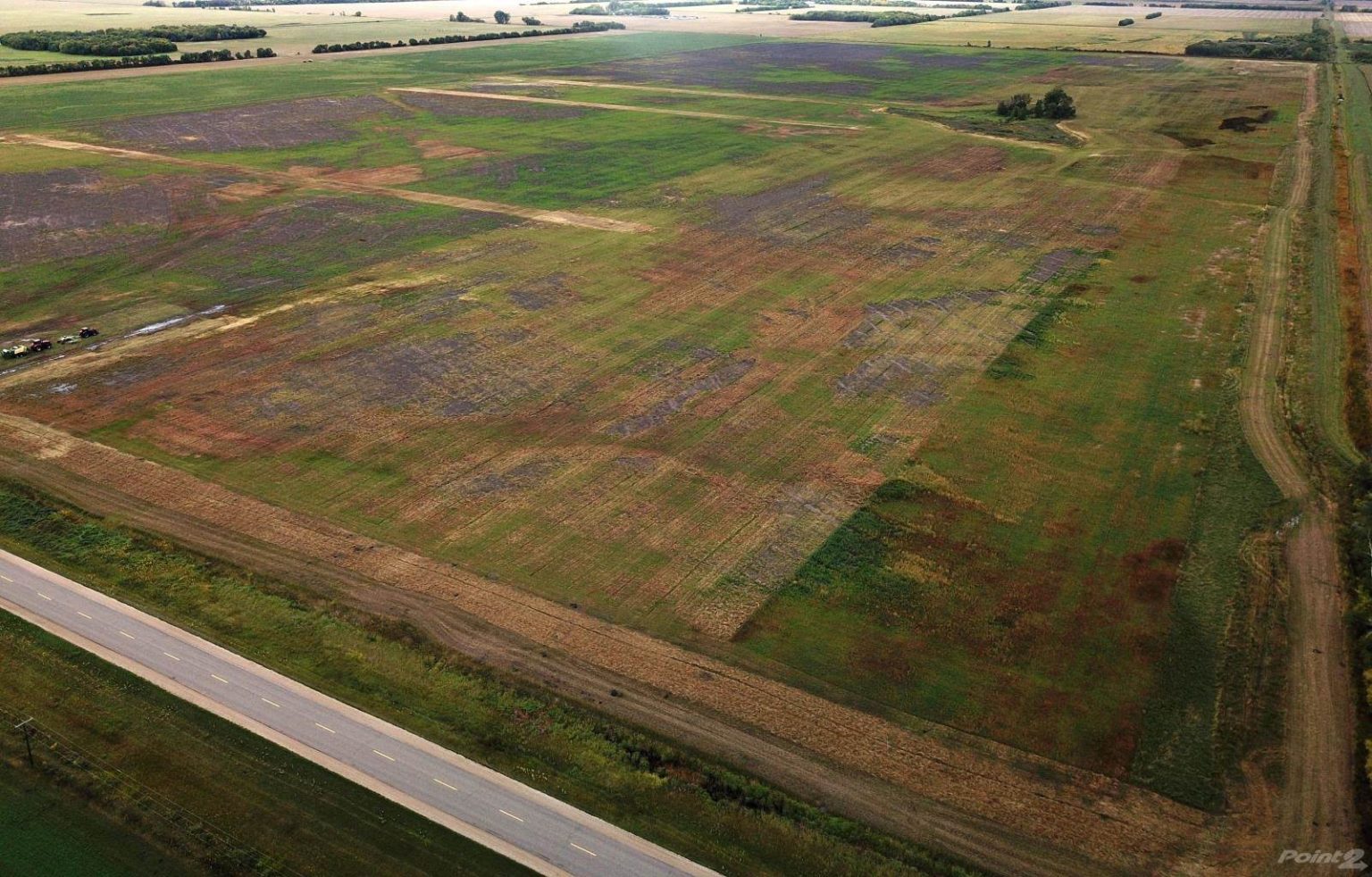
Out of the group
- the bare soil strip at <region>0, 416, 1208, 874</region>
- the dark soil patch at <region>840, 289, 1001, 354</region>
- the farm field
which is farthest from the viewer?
the dark soil patch at <region>840, 289, 1001, 354</region>

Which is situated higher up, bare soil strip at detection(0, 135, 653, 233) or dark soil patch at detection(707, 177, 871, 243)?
bare soil strip at detection(0, 135, 653, 233)

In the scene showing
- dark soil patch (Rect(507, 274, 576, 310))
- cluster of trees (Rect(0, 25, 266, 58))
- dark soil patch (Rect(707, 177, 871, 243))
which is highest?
cluster of trees (Rect(0, 25, 266, 58))

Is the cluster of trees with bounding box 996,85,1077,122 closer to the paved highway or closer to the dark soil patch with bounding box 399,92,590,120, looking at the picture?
the dark soil patch with bounding box 399,92,590,120

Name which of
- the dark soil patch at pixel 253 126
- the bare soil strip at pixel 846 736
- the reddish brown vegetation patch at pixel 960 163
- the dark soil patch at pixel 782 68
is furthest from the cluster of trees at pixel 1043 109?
the bare soil strip at pixel 846 736

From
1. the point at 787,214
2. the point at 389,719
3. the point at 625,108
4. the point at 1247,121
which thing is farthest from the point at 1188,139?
the point at 389,719

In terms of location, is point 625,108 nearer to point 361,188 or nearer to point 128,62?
point 361,188

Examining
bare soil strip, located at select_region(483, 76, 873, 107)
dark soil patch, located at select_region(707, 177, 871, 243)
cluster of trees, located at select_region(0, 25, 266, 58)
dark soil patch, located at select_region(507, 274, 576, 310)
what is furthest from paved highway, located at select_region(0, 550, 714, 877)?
cluster of trees, located at select_region(0, 25, 266, 58)

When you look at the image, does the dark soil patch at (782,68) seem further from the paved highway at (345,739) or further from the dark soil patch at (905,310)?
the paved highway at (345,739)
